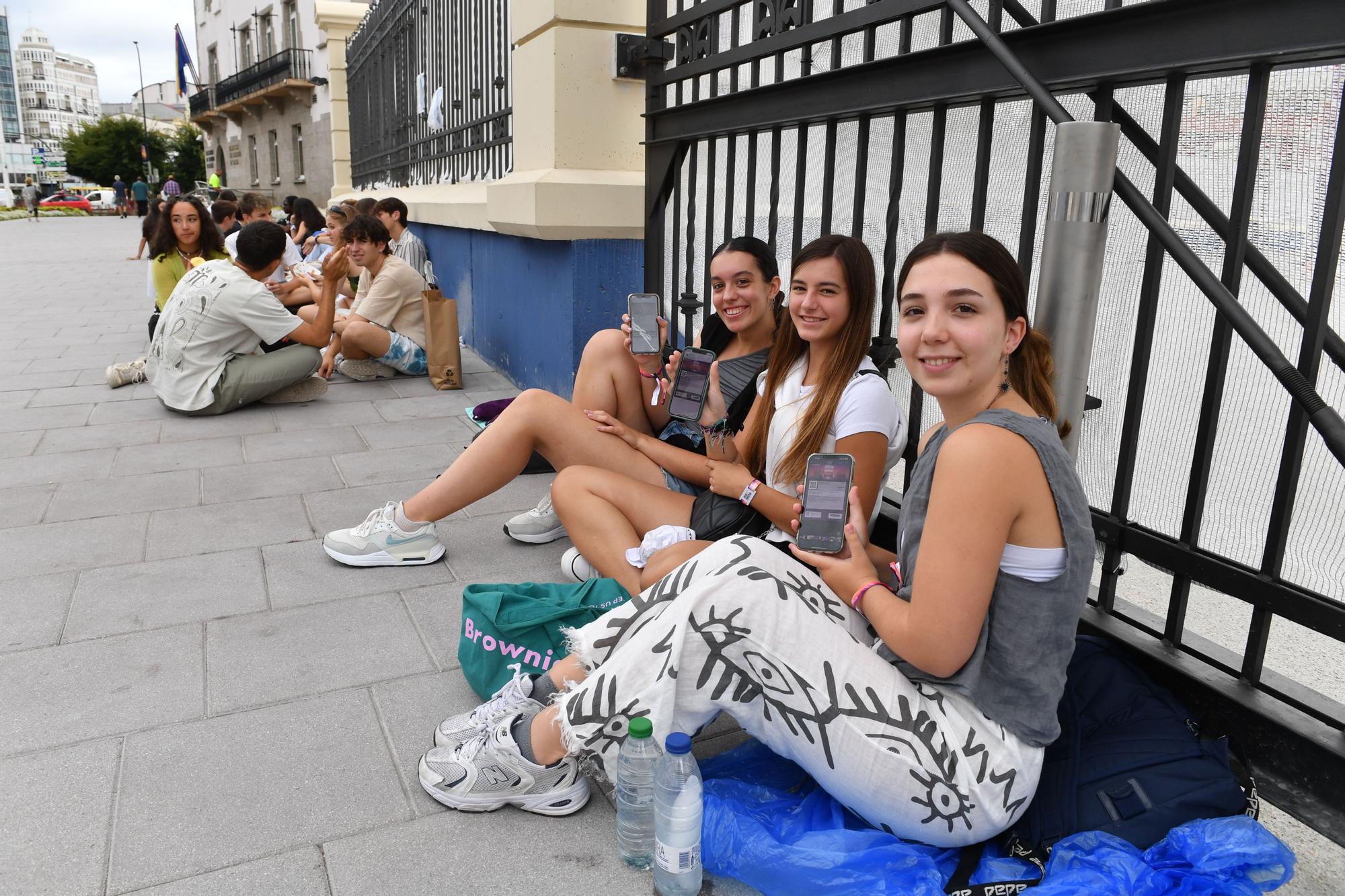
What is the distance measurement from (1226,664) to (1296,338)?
2.52 ft

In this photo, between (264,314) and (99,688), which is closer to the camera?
(99,688)

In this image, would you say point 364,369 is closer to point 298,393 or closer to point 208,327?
point 298,393

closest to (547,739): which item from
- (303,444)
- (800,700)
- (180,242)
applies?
(800,700)

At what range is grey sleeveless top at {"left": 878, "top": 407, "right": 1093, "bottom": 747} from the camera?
1.76 metres

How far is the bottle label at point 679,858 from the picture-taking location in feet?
6.35

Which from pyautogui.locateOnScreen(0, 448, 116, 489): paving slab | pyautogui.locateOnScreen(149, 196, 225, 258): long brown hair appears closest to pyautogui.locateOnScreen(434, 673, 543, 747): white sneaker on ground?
pyautogui.locateOnScreen(0, 448, 116, 489): paving slab

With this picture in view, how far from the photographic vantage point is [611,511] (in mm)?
3166

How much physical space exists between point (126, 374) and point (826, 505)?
6553 mm

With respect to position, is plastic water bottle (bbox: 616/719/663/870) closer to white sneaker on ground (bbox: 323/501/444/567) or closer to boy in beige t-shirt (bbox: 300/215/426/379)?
white sneaker on ground (bbox: 323/501/444/567)

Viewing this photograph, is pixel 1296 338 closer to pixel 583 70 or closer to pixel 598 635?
pixel 598 635

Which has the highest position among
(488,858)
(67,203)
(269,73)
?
(269,73)

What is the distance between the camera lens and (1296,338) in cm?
215

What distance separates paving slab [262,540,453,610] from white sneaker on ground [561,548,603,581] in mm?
462

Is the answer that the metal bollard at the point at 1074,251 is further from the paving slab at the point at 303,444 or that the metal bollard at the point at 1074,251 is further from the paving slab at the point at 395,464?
the paving slab at the point at 303,444
